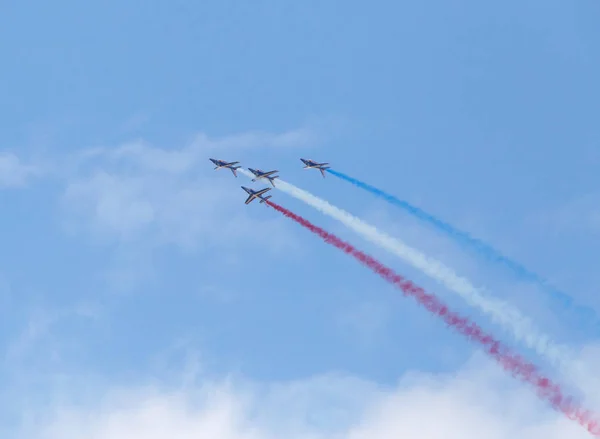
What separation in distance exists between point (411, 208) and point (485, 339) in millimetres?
26865

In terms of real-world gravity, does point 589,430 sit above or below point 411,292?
below

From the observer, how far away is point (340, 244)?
137 metres

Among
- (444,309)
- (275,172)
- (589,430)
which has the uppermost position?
(275,172)

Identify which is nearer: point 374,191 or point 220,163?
point 374,191

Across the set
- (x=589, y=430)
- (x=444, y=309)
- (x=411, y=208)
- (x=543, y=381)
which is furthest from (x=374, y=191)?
(x=589, y=430)

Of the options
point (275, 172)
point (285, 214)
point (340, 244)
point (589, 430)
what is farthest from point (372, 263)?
point (589, 430)

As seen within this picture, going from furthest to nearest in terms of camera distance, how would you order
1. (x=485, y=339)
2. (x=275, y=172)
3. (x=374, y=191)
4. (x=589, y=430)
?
(x=275, y=172) → (x=374, y=191) → (x=485, y=339) → (x=589, y=430)

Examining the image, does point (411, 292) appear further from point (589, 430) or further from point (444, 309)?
point (589, 430)

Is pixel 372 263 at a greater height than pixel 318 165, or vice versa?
pixel 318 165

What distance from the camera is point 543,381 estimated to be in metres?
112

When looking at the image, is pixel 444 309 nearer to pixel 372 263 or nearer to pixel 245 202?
pixel 372 263

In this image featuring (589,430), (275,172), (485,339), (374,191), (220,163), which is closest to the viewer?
(589,430)

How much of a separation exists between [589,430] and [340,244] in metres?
47.9

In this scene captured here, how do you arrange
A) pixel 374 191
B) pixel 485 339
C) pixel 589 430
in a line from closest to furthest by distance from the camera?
1. pixel 589 430
2. pixel 485 339
3. pixel 374 191
